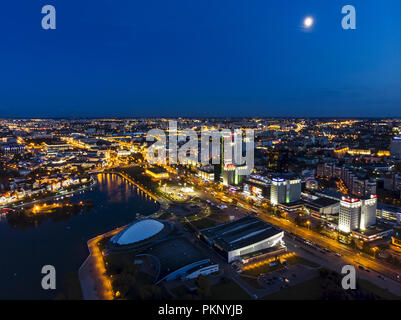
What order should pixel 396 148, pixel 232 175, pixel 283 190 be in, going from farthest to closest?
pixel 396 148, pixel 232 175, pixel 283 190

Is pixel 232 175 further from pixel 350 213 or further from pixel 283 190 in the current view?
pixel 350 213

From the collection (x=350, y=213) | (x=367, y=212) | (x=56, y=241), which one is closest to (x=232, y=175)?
(x=350, y=213)

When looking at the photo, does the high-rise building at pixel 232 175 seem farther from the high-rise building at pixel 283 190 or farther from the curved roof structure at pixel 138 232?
the curved roof structure at pixel 138 232

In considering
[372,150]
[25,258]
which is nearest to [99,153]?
[25,258]

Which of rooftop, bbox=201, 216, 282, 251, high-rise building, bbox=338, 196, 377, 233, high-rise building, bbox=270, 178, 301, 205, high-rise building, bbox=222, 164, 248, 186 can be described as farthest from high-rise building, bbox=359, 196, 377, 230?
high-rise building, bbox=222, 164, 248, 186

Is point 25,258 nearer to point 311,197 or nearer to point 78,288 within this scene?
point 78,288

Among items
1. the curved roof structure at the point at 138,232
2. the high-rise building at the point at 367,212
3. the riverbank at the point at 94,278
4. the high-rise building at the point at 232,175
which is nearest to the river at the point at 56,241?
the riverbank at the point at 94,278
